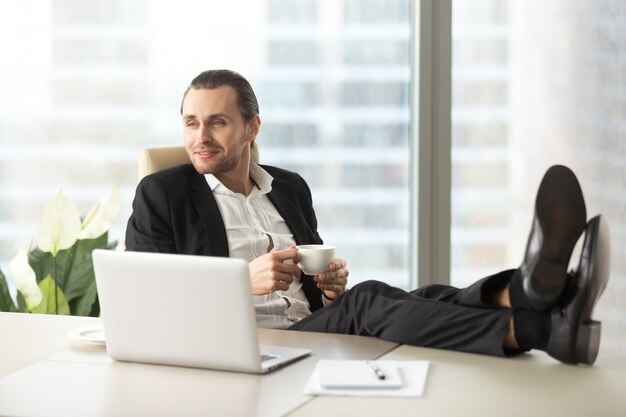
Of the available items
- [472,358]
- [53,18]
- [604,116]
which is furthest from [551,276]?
[53,18]

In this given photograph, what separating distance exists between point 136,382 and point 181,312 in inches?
6.2

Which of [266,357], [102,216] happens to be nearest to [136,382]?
[266,357]

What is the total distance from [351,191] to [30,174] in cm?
136

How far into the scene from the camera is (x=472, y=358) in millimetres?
2049

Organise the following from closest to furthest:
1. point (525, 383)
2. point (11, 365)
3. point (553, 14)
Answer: point (525, 383) → point (11, 365) → point (553, 14)

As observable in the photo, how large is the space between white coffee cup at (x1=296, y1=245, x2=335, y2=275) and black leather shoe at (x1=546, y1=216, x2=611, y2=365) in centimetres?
53

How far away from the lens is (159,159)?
302cm

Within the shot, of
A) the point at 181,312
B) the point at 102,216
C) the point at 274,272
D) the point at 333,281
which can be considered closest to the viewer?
the point at 181,312

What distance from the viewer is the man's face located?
2941mm

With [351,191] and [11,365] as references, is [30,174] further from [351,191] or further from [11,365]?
[11,365]

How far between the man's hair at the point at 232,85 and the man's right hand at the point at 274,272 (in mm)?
697

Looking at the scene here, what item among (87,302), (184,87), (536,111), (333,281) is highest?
(184,87)

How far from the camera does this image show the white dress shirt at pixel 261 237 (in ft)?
9.40

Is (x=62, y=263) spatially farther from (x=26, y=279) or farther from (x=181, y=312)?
(x=181, y=312)
